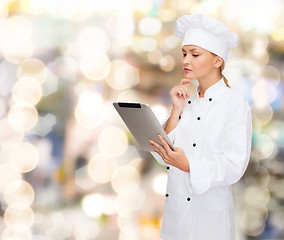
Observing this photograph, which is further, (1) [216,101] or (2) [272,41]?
(2) [272,41]

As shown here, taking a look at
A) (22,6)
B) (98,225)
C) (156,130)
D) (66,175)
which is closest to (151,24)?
(22,6)

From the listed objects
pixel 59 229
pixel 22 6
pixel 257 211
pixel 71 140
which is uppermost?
pixel 22 6

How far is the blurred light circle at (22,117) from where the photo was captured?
2135 mm

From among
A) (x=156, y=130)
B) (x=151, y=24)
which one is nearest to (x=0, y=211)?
(x=151, y=24)

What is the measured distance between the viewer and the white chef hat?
1.09 meters

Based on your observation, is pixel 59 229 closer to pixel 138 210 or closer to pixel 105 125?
pixel 138 210

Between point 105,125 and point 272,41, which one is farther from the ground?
point 272,41

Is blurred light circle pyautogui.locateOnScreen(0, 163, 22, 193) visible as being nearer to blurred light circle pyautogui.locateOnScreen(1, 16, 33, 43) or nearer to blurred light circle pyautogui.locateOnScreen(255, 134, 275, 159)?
blurred light circle pyautogui.locateOnScreen(1, 16, 33, 43)

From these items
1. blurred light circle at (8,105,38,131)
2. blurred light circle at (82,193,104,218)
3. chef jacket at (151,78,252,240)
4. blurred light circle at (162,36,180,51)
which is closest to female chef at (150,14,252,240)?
chef jacket at (151,78,252,240)

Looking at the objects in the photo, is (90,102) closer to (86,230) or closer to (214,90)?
(86,230)

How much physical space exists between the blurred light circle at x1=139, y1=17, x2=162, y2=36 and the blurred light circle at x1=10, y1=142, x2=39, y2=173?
81 centimetres

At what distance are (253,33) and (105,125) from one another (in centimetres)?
85

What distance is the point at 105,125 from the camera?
2.11 metres

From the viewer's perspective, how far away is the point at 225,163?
3.31 ft
